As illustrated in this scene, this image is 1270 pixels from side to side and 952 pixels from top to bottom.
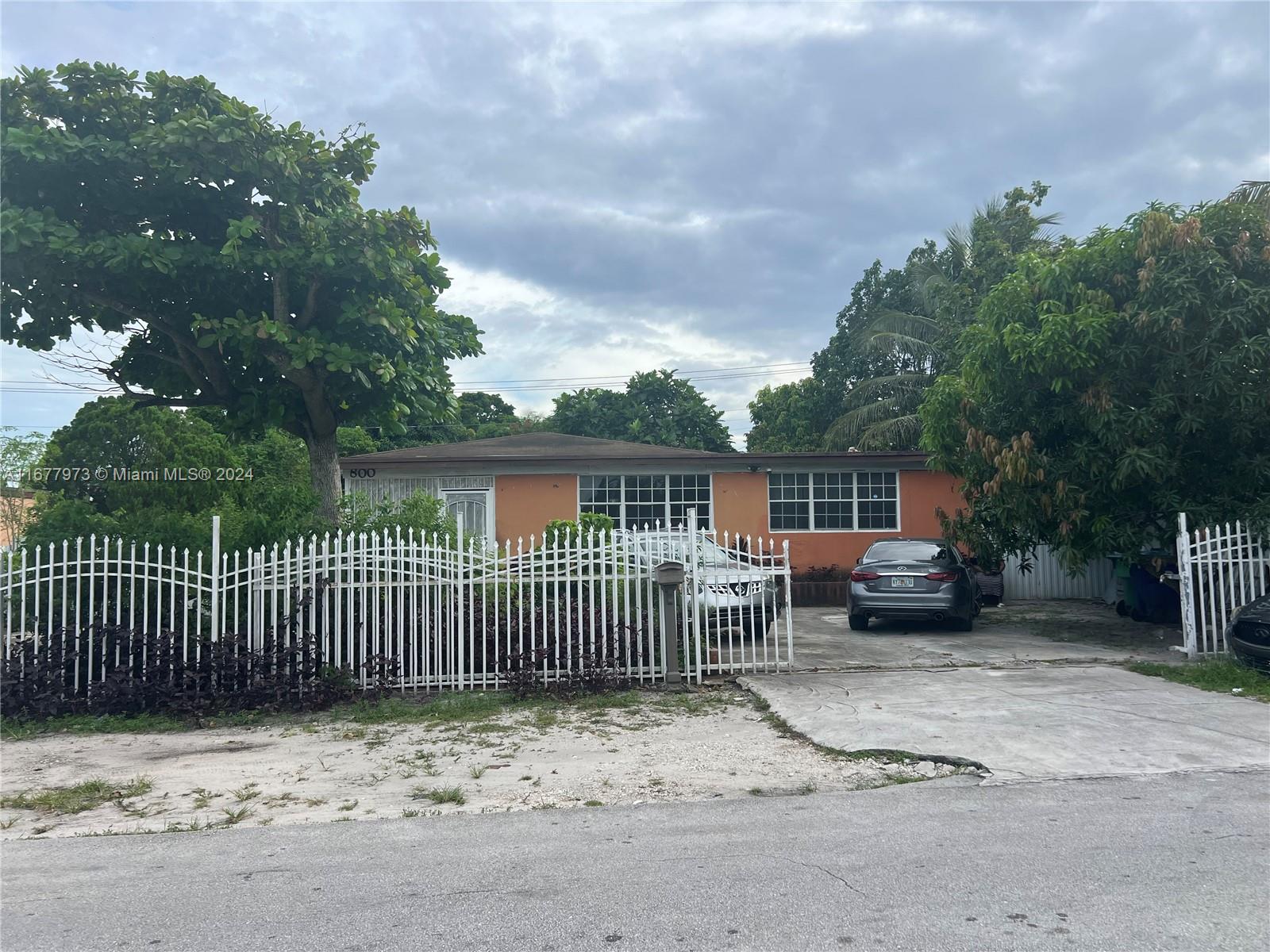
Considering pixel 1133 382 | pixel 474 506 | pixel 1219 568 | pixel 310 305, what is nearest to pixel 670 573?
pixel 310 305

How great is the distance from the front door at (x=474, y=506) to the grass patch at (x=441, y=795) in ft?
41.3

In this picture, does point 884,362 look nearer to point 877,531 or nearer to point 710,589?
point 877,531

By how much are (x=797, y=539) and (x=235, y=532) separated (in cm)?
1258

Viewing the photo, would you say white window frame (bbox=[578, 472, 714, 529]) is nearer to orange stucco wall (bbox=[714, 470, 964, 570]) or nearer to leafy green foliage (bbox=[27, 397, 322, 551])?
orange stucco wall (bbox=[714, 470, 964, 570])

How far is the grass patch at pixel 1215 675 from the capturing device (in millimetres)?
9148

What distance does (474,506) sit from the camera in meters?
→ 19.0

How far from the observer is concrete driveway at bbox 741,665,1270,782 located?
6781mm

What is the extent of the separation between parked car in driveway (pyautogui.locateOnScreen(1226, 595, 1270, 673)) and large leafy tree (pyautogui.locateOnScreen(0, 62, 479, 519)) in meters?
9.13

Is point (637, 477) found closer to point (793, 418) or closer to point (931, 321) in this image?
point (931, 321)

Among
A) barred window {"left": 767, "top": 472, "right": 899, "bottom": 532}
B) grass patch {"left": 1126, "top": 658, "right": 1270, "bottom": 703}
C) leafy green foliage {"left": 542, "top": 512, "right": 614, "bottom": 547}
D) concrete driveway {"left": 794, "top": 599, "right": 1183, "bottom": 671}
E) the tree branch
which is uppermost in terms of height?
the tree branch

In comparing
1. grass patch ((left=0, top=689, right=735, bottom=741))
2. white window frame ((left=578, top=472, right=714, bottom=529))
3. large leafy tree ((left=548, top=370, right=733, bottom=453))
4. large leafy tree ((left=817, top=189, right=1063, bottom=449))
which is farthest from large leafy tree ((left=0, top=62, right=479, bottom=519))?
large leafy tree ((left=548, top=370, right=733, bottom=453))

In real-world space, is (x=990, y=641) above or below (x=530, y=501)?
below

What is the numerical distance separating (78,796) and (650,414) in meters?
42.0

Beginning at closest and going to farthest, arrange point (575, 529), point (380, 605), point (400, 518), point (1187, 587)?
1. point (380, 605)
2. point (1187, 587)
3. point (400, 518)
4. point (575, 529)
